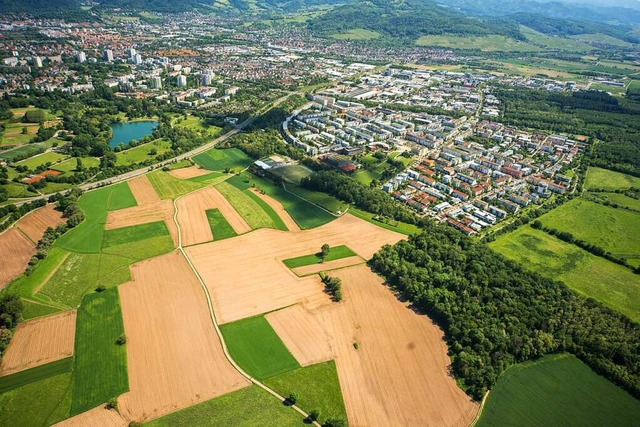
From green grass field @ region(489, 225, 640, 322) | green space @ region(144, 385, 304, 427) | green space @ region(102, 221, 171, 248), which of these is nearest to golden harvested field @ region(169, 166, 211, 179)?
green space @ region(102, 221, 171, 248)

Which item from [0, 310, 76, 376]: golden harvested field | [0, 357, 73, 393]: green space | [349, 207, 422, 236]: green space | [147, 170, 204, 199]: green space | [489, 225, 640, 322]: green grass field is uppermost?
[147, 170, 204, 199]: green space

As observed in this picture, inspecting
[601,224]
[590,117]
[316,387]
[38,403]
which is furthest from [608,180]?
[38,403]

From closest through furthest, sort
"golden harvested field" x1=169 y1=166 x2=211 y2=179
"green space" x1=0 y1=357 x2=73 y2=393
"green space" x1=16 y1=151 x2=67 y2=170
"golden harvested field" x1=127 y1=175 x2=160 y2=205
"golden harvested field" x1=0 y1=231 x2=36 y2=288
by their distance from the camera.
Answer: "green space" x1=0 y1=357 x2=73 y2=393 < "golden harvested field" x1=0 y1=231 x2=36 y2=288 < "golden harvested field" x1=127 y1=175 x2=160 y2=205 < "golden harvested field" x1=169 y1=166 x2=211 y2=179 < "green space" x1=16 y1=151 x2=67 y2=170

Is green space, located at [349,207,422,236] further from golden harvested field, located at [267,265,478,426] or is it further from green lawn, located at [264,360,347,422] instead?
green lawn, located at [264,360,347,422]

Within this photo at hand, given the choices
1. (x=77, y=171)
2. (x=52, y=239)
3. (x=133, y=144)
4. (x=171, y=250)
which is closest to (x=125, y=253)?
(x=171, y=250)

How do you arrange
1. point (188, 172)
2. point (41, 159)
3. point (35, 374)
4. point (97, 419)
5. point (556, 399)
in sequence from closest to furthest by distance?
point (97, 419)
point (35, 374)
point (556, 399)
point (188, 172)
point (41, 159)

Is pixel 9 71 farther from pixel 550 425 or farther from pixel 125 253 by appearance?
pixel 550 425

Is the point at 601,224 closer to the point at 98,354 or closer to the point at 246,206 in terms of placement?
the point at 246,206
